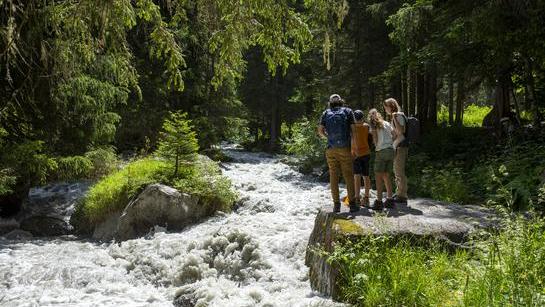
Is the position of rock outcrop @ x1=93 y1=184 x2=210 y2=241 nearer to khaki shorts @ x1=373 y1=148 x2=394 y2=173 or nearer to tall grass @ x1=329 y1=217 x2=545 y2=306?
khaki shorts @ x1=373 y1=148 x2=394 y2=173

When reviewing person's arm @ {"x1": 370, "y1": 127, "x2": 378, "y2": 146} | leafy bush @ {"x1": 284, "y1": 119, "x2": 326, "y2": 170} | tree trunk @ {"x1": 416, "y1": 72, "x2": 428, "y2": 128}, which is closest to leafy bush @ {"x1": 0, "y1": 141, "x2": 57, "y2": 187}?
person's arm @ {"x1": 370, "y1": 127, "x2": 378, "y2": 146}

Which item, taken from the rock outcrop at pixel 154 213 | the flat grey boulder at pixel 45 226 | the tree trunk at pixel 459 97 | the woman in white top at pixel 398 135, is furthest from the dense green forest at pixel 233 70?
the rock outcrop at pixel 154 213

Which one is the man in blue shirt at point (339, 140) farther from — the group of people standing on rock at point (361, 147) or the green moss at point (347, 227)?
the green moss at point (347, 227)

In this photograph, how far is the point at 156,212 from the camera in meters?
11.3

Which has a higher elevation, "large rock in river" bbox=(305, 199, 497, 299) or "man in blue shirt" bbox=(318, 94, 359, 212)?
"man in blue shirt" bbox=(318, 94, 359, 212)

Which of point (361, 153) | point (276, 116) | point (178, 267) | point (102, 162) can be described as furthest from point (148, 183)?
point (276, 116)

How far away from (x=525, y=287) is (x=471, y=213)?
15.2 ft

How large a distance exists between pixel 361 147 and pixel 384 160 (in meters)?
0.45

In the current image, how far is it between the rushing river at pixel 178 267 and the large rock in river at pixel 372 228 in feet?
1.00

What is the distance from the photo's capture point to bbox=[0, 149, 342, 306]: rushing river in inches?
282

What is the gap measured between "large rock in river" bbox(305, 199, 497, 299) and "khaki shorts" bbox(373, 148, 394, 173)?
2.39 ft

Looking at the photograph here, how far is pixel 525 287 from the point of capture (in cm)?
405

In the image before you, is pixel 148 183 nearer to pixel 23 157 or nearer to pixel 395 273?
pixel 23 157

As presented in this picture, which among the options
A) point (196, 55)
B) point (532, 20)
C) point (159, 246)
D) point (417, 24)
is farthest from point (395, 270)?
point (196, 55)
